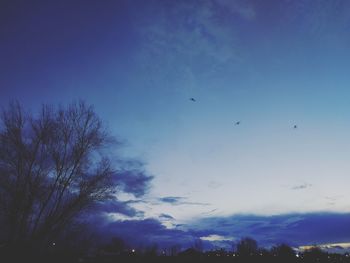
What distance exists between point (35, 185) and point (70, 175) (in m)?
2.57

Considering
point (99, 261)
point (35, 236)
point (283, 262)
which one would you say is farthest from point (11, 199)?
point (283, 262)

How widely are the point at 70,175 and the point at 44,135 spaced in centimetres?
353

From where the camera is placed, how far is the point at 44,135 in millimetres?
22125

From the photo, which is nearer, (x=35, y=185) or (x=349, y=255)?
(x=35, y=185)

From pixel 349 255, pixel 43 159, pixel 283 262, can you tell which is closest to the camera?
pixel 43 159

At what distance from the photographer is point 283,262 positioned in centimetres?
8581

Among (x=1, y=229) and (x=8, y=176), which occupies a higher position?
(x=8, y=176)

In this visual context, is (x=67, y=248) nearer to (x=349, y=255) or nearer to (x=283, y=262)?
(x=283, y=262)

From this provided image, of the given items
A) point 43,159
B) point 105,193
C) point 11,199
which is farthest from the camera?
point 105,193

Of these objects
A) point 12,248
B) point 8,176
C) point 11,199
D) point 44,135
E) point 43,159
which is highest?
point 44,135

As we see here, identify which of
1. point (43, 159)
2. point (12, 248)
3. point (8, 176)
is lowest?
point (12, 248)

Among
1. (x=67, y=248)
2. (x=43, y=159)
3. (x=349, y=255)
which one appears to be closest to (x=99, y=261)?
(x=67, y=248)

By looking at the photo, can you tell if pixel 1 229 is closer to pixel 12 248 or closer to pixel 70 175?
pixel 12 248

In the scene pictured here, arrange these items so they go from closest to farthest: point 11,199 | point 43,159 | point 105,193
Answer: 1. point 11,199
2. point 43,159
3. point 105,193
